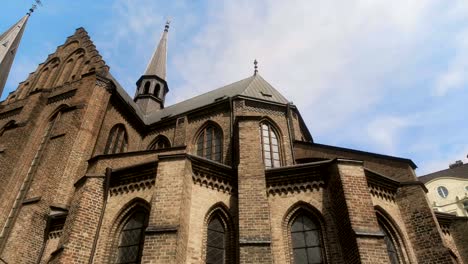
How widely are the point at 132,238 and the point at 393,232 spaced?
753 cm

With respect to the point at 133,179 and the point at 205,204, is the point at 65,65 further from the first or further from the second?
the point at 205,204

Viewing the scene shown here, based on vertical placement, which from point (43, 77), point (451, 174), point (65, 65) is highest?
point (451, 174)

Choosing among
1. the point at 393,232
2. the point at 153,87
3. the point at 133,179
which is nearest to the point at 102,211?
the point at 133,179

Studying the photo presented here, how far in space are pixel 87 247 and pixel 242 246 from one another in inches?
169

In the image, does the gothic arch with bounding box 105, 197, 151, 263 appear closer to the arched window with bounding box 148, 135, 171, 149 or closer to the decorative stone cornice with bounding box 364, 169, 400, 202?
the decorative stone cornice with bounding box 364, 169, 400, 202

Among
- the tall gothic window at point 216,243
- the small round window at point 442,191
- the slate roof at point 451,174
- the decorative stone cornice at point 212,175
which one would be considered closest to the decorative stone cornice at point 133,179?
the decorative stone cornice at point 212,175

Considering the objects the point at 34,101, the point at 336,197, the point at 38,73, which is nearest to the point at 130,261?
the point at 336,197

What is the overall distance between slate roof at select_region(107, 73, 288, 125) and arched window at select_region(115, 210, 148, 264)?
8416mm

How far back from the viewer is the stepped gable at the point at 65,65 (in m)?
18.0

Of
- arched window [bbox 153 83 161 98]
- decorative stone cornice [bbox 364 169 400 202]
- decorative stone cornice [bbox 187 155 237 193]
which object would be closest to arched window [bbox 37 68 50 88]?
arched window [bbox 153 83 161 98]

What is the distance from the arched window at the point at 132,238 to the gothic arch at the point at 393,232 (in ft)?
22.5

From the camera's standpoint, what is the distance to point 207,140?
16.7 metres

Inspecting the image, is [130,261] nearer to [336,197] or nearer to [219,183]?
[219,183]

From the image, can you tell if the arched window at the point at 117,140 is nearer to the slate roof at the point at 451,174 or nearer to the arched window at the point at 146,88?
the arched window at the point at 146,88
